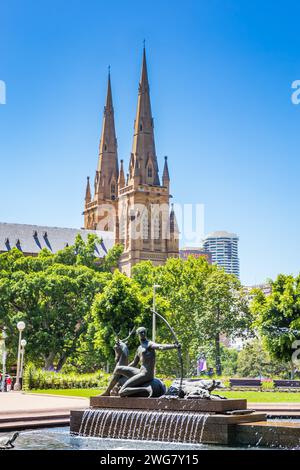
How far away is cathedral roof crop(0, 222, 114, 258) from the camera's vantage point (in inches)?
4346

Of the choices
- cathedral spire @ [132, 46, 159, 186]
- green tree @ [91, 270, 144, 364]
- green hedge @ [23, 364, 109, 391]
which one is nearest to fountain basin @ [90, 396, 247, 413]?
green hedge @ [23, 364, 109, 391]

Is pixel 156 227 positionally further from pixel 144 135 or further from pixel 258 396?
pixel 258 396

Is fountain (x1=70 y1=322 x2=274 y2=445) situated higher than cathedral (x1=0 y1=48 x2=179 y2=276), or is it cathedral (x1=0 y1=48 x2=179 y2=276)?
cathedral (x1=0 y1=48 x2=179 y2=276)

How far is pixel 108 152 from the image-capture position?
126062mm

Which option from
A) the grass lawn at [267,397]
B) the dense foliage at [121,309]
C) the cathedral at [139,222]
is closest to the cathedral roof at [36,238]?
the cathedral at [139,222]

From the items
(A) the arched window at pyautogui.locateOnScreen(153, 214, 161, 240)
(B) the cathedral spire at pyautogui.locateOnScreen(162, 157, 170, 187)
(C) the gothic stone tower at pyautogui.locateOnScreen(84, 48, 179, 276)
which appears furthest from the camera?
(B) the cathedral spire at pyautogui.locateOnScreen(162, 157, 170, 187)

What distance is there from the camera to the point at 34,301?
6531cm

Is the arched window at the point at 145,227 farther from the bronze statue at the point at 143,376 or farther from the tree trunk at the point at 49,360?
the bronze statue at the point at 143,376

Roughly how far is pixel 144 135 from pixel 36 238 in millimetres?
24490

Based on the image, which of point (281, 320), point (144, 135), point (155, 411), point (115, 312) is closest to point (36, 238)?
point (144, 135)

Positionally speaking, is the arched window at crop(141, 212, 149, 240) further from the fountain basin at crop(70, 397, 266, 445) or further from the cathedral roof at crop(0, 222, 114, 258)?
the fountain basin at crop(70, 397, 266, 445)

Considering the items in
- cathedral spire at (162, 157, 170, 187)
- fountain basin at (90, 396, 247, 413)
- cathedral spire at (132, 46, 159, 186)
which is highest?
cathedral spire at (132, 46, 159, 186)

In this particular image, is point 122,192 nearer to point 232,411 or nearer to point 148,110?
point 148,110

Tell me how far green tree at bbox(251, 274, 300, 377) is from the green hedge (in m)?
15.2
